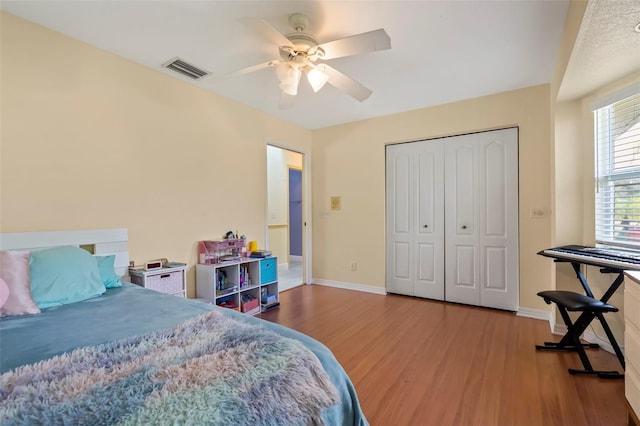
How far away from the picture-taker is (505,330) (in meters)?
2.79

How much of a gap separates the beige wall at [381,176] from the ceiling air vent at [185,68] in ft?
7.24

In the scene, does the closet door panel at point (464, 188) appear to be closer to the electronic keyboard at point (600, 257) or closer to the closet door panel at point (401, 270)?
the closet door panel at point (401, 270)

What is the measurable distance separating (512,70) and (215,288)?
3.67m

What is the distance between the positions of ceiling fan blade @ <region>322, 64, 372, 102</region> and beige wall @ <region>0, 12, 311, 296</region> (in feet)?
5.51

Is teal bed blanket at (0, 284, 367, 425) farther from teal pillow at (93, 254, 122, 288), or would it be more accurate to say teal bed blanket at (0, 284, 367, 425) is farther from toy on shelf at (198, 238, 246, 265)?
toy on shelf at (198, 238, 246, 265)

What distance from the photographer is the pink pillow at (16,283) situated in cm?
154

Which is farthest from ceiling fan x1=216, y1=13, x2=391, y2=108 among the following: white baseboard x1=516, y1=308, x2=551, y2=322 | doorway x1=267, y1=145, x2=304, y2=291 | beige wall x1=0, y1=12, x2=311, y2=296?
doorway x1=267, y1=145, x2=304, y2=291

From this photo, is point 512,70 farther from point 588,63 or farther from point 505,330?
point 505,330

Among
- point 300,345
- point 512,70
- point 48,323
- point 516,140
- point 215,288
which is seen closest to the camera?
point 300,345

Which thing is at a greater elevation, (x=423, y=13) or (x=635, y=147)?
(x=423, y=13)

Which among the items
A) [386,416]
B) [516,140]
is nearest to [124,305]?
[386,416]

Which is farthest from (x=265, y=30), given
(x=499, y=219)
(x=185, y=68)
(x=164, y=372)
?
(x=499, y=219)

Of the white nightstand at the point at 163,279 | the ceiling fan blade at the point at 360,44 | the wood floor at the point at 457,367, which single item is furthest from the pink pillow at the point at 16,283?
the ceiling fan blade at the point at 360,44

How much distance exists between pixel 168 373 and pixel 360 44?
195 centimetres
